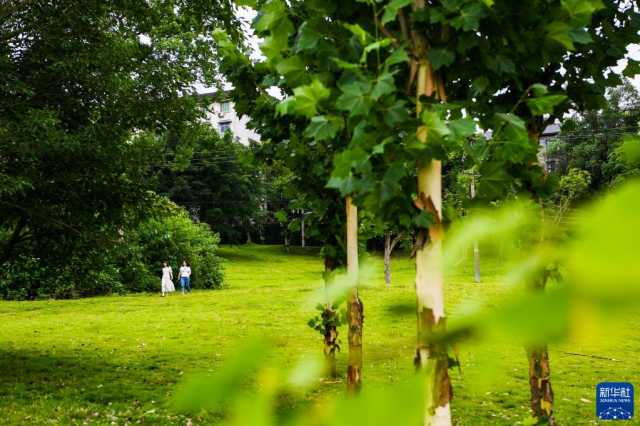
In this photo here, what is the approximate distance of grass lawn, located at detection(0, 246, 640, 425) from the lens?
470 cm

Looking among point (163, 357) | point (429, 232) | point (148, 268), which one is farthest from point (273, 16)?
point (148, 268)

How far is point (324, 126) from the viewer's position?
→ 5.81ft

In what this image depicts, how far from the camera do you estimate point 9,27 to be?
7.88 meters

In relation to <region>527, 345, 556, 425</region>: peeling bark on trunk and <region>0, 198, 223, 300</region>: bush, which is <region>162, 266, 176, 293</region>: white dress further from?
<region>527, 345, 556, 425</region>: peeling bark on trunk

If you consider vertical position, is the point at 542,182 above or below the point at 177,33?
below

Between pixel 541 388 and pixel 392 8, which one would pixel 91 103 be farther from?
pixel 392 8

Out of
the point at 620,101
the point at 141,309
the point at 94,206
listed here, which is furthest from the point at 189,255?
the point at 620,101

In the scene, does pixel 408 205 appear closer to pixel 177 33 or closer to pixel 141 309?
pixel 177 33

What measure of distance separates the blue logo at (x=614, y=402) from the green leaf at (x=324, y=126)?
14.2 feet

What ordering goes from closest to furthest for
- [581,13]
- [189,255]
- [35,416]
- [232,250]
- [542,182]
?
[581,13], [542,182], [35,416], [189,255], [232,250]

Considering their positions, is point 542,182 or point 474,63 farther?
point 542,182

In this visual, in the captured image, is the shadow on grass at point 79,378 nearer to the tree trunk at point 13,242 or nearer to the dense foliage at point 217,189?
the tree trunk at point 13,242

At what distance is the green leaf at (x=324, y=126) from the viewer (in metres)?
1.75

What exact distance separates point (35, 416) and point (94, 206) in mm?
2803
